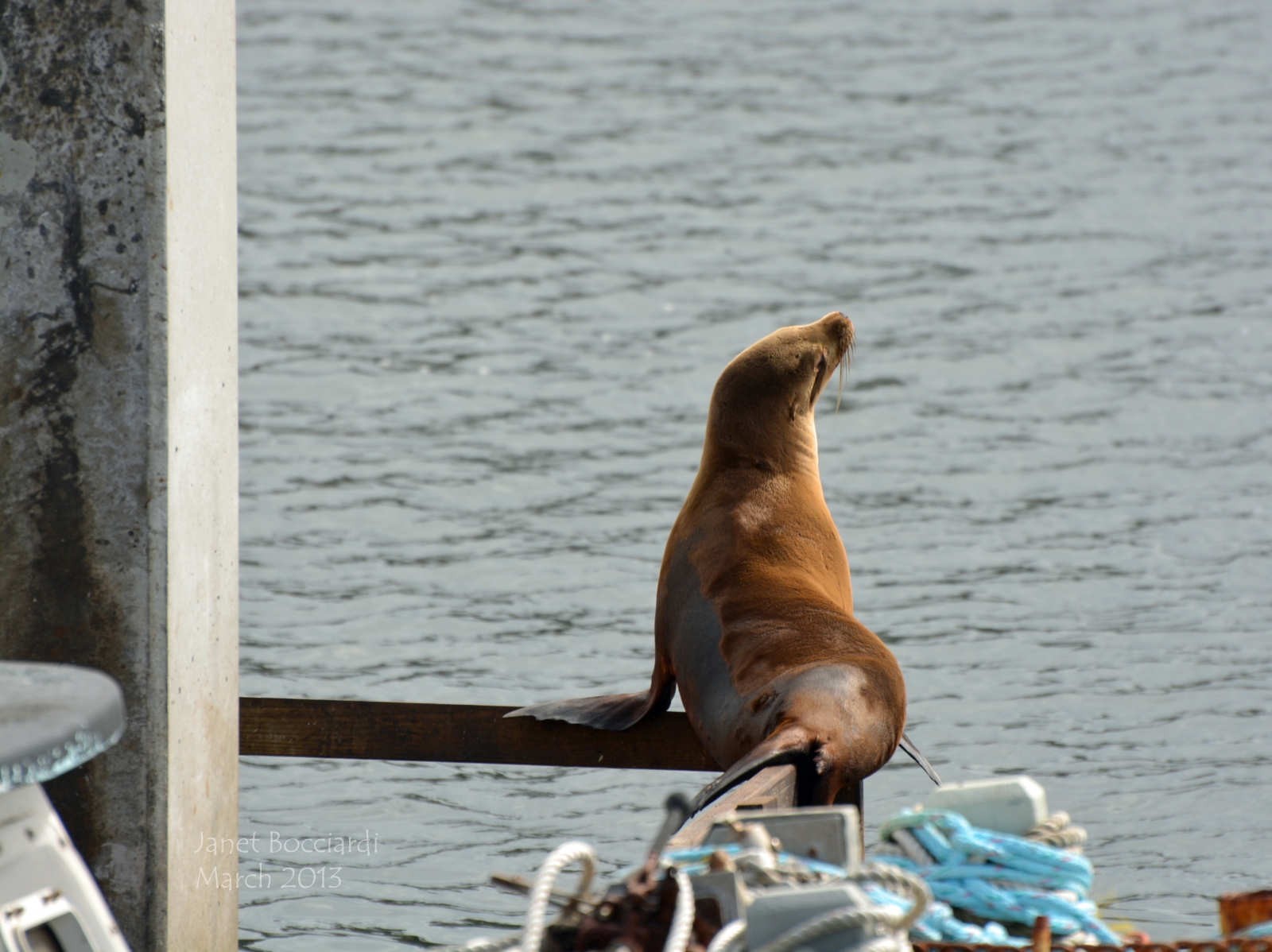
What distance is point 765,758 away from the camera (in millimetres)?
3312

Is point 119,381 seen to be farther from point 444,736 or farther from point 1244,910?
point 1244,910

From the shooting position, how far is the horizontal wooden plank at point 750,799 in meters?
2.72

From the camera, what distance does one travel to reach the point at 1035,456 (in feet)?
30.4

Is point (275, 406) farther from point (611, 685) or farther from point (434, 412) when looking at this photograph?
point (611, 685)

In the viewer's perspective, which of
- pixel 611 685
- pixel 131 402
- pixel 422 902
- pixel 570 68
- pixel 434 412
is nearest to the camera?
pixel 131 402

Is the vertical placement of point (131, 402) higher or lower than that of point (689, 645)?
higher

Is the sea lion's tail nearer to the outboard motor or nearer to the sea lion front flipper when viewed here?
the sea lion front flipper

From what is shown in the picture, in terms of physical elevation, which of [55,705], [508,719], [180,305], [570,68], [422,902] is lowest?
[422,902]

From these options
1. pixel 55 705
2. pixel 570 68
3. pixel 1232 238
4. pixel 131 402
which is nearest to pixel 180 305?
pixel 131 402

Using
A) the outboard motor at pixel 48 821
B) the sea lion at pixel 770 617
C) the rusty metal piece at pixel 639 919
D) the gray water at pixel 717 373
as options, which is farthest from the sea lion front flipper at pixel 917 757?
the outboard motor at pixel 48 821

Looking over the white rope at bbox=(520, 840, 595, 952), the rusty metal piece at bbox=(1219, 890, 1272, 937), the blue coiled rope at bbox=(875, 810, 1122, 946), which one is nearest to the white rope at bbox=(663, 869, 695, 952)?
the white rope at bbox=(520, 840, 595, 952)

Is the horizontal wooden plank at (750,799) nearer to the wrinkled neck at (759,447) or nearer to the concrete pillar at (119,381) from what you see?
the concrete pillar at (119,381)

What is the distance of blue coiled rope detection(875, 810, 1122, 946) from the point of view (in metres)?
2.83

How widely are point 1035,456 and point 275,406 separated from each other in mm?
4090
